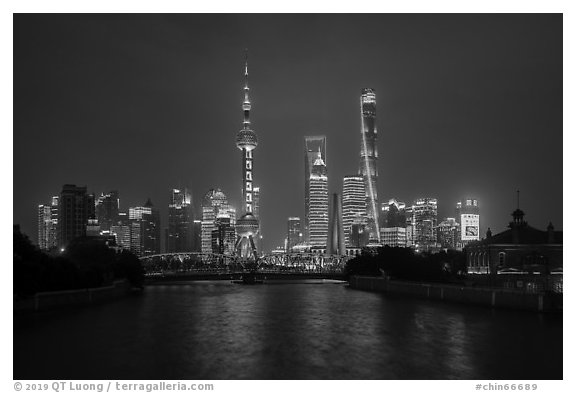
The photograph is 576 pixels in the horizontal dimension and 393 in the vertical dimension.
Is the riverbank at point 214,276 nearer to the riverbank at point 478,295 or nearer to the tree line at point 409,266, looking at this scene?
the tree line at point 409,266

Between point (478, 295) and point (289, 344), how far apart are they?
3336 centimetres

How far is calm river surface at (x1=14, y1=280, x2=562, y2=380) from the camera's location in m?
31.0

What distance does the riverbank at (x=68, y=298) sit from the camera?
55125mm

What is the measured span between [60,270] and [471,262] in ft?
175

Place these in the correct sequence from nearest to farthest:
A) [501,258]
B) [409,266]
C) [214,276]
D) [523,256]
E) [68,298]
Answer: [68,298], [523,256], [501,258], [409,266], [214,276]

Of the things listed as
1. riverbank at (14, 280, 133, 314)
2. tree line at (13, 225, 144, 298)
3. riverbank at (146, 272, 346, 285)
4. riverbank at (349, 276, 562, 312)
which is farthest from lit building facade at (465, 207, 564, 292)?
tree line at (13, 225, 144, 298)

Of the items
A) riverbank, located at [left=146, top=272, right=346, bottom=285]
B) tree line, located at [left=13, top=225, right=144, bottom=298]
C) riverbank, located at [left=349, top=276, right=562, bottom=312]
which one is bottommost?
riverbank, located at [left=146, top=272, right=346, bottom=285]

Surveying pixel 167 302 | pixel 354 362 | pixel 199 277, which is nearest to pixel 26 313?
pixel 167 302

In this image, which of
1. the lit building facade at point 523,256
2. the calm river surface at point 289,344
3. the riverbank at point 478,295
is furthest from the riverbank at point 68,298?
the lit building facade at point 523,256

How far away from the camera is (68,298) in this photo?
66812mm

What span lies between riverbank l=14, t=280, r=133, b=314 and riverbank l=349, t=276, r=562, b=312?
116 ft

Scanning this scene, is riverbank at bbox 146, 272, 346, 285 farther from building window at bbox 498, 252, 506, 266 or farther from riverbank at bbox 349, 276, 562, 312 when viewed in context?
building window at bbox 498, 252, 506, 266

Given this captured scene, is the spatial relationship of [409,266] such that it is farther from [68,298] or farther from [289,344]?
[289,344]

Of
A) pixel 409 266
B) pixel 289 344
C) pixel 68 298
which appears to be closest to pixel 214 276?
pixel 409 266
